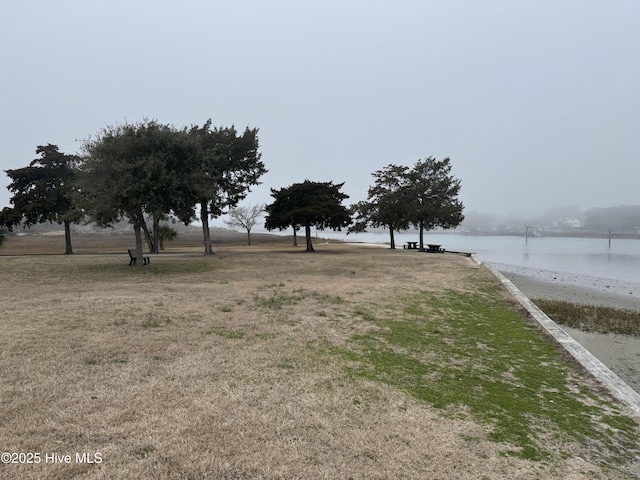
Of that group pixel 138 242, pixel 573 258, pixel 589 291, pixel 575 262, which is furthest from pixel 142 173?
pixel 573 258

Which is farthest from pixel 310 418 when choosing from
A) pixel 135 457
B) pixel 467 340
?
pixel 467 340

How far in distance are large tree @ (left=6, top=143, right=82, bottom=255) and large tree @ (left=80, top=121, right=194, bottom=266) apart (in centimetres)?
1593

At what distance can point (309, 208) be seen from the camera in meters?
31.9

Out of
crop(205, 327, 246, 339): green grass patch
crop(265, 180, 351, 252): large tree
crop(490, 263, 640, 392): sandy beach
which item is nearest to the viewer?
crop(205, 327, 246, 339): green grass patch

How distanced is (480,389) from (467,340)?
2.43 metres

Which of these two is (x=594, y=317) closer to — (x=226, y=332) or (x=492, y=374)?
(x=492, y=374)

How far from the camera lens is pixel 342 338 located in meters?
6.45

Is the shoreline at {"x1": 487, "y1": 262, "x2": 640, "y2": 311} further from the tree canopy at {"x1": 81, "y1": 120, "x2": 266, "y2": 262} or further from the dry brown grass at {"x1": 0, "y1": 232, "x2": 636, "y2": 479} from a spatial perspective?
the tree canopy at {"x1": 81, "y1": 120, "x2": 266, "y2": 262}

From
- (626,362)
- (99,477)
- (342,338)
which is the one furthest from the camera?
(626,362)

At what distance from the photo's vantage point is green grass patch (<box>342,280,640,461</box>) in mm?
3729

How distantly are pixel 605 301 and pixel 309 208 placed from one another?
863 inches

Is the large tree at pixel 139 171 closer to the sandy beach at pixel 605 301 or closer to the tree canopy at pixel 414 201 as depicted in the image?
the sandy beach at pixel 605 301

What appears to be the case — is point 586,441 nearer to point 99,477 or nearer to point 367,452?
point 367,452

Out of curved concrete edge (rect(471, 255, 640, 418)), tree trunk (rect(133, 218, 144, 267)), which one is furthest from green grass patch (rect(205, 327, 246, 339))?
tree trunk (rect(133, 218, 144, 267))
